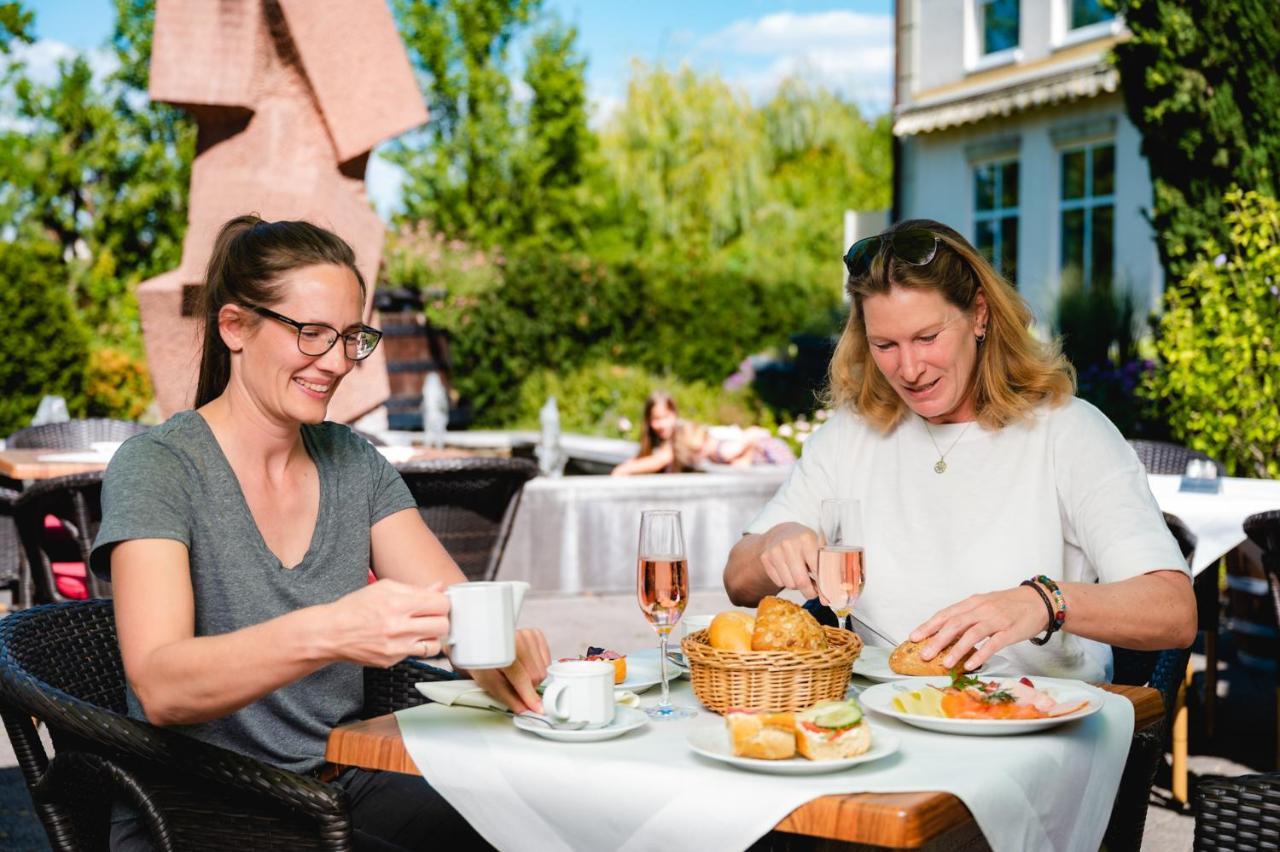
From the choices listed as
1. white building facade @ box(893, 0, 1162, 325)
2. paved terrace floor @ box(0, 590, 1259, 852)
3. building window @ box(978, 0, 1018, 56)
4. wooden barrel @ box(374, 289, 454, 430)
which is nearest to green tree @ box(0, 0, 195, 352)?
wooden barrel @ box(374, 289, 454, 430)

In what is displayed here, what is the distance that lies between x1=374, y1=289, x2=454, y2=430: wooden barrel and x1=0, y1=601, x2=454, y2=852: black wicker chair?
1165 cm

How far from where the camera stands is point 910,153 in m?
17.9

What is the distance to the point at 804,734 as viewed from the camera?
1.78 metres

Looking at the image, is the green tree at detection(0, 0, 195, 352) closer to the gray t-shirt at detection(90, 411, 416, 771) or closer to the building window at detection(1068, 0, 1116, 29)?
the building window at detection(1068, 0, 1116, 29)

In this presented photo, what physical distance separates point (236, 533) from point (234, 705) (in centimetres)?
37

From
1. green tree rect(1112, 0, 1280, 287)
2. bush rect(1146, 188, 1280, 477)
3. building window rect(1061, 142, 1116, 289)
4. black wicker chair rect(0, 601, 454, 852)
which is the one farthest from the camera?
building window rect(1061, 142, 1116, 289)

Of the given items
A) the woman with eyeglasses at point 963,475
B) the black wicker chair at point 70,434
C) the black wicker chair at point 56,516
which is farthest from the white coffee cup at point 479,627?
the black wicker chair at point 70,434

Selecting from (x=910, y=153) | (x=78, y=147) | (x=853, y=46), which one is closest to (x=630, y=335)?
(x=910, y=153)

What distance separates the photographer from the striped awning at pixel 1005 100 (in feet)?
47.2

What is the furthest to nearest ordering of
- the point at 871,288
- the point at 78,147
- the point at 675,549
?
the point at 78,147, the point at 871,288, the point at 675,549

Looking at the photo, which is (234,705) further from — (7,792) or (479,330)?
(479,330)

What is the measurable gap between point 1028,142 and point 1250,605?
1186 centimetres

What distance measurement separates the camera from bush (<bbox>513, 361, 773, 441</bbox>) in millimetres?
14562

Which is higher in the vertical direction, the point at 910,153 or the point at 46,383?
the point at 910,153
